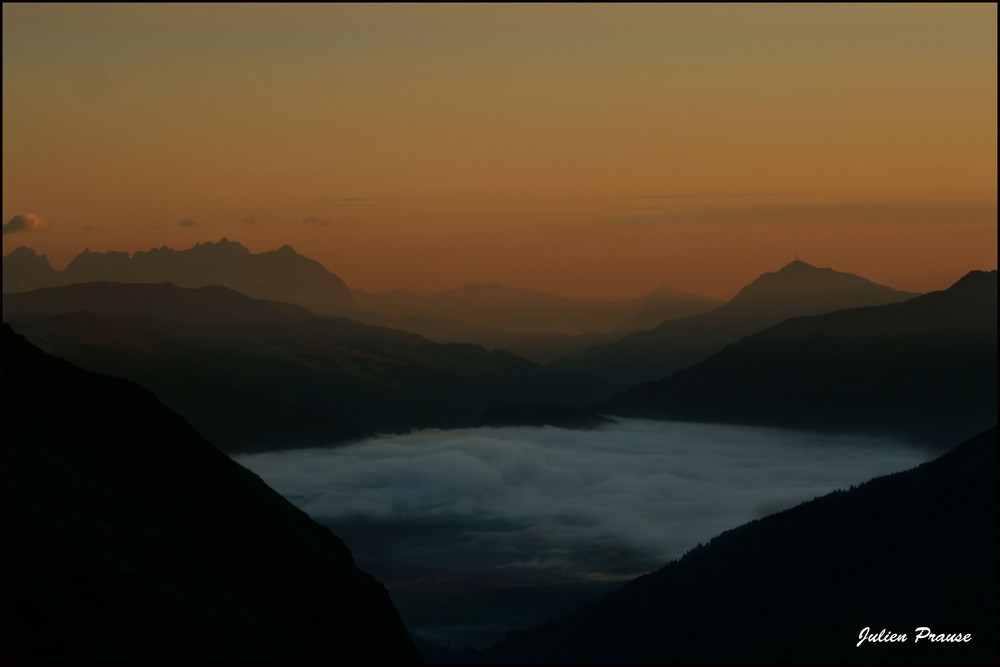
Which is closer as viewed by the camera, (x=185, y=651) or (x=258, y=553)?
(x=185, y=651)

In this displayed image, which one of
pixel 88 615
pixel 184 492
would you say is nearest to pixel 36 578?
pixel 88 615

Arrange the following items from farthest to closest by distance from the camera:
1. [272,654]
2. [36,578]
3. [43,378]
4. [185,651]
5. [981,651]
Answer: [981,651], [43,378], [272,654], [185,651], [36,578]

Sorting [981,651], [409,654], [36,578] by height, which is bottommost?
[981,651]

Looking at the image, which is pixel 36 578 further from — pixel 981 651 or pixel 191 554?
pixel 981 651

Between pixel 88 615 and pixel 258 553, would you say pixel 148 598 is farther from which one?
pixel 258 553

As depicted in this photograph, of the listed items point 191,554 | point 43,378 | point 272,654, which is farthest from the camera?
point 43,378

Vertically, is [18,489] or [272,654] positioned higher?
[18,489]

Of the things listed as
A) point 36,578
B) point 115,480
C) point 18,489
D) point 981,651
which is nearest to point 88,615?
point 36,578
